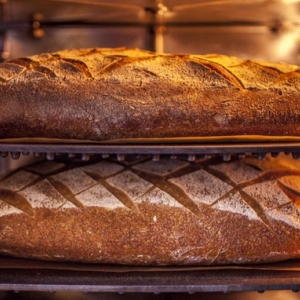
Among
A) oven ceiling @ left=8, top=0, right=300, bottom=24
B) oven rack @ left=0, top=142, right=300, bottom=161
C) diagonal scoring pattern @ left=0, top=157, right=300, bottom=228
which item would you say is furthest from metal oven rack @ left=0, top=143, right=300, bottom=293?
oven ceiling @ left=8, top=0, right=300, bottom=24

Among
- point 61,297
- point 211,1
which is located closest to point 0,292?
point 61,297

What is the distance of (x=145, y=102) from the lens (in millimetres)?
773

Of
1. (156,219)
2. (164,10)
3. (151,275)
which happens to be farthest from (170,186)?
(164,10)

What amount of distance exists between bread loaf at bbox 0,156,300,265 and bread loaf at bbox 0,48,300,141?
12 centimetres

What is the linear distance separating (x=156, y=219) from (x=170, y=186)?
3.0 inches

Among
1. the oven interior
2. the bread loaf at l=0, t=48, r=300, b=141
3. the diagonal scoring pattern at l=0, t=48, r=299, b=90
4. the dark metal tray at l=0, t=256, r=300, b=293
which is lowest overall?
the dark metal tray at l=0, t=256, r=300, b=293

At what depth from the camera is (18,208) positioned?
83 cm

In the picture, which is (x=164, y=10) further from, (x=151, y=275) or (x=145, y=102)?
(x=151, y=275)

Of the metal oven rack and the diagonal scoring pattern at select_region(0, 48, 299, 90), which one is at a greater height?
the diagonal scoring pattern at select_region(0, 48, 299, 90)

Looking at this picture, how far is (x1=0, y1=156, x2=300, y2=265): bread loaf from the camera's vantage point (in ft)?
2.61

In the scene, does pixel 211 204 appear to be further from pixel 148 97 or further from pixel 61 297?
pixel 61 297

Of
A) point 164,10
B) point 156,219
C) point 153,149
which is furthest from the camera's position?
point 164,10

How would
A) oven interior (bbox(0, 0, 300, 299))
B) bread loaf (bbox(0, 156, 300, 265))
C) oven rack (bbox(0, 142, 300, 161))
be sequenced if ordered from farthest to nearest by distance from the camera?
oven interior (bbox(0, 0, 300, 299)) → bread loaf (bbox(0, 156, 300, 265)) → oven rack (bbox(0, 142, 300, 161))

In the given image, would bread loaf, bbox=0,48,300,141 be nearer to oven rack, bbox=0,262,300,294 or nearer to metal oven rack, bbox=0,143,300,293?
metal oven rack, bbox=0,143,300,293
